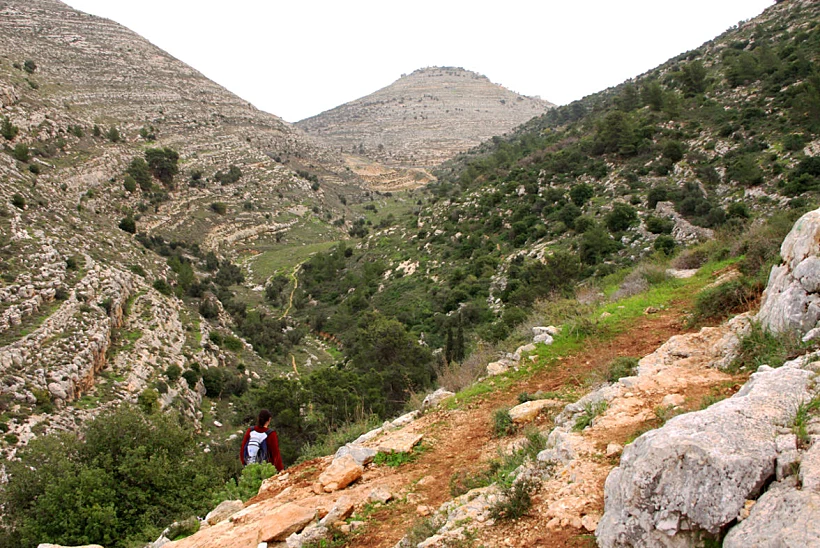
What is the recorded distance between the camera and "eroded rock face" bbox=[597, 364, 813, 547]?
2.84 m

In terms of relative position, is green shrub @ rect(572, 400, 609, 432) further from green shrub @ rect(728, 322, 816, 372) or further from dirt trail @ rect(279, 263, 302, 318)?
dirt trail @ rect(279, 263, 302, 318)

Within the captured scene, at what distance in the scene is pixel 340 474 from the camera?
5801 millimetres

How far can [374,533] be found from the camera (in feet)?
15.1

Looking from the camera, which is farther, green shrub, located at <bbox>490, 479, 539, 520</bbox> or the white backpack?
the white backpack

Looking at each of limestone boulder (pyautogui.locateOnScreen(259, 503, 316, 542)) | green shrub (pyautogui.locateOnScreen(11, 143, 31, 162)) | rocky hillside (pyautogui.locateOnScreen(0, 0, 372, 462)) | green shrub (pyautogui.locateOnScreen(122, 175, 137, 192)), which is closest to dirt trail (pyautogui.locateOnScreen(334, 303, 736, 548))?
limestone boulder (pyautogui.locateOnScreen(259, 503, 316, 542))

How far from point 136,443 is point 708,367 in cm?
1022

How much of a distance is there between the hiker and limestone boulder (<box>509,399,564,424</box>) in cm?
371

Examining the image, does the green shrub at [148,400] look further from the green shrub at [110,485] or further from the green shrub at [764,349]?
the green shrub at [764,349]

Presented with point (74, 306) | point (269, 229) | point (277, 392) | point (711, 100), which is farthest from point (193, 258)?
point (711, 100)

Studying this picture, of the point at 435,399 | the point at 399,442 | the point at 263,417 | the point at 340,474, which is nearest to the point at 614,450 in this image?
the point at 399,442

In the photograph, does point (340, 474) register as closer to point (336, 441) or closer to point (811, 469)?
point (336, 441)

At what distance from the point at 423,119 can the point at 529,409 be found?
101413 mm

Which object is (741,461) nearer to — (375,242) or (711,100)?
(711,100)

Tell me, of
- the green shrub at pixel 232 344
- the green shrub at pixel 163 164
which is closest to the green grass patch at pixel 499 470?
the green shrub at pixel 232 344
